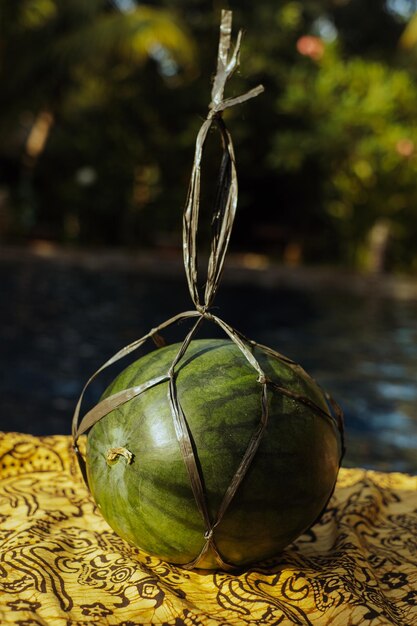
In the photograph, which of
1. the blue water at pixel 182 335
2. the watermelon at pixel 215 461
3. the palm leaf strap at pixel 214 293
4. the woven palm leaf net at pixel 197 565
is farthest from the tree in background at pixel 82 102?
the watermelon at pixel 215 461

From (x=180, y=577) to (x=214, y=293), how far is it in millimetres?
903

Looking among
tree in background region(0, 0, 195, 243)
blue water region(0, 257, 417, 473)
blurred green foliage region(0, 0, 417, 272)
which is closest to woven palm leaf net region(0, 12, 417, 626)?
blue water region(0, 257, 417, 473)

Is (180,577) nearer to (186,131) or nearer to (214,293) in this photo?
(214,293)

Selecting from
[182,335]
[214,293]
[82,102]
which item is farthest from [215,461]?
[82,102]

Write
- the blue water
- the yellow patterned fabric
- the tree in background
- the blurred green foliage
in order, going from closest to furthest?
1. the yellow patterned fabric
2. the blue water
3. the blurred green foliage
4. the tree in background

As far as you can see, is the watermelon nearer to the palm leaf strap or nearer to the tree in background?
the palm leaf strap

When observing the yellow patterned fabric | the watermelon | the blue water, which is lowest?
the blue water

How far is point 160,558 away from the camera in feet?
7.36

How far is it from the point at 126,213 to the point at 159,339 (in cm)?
1659

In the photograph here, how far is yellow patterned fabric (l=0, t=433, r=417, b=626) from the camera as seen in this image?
2.03 meters

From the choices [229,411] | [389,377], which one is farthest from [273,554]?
[389,377]

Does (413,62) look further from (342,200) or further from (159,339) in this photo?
(159,339)

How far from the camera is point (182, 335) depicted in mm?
8016

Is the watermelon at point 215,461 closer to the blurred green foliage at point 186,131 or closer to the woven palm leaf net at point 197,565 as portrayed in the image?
the woven palm leaf net at point 197,565
